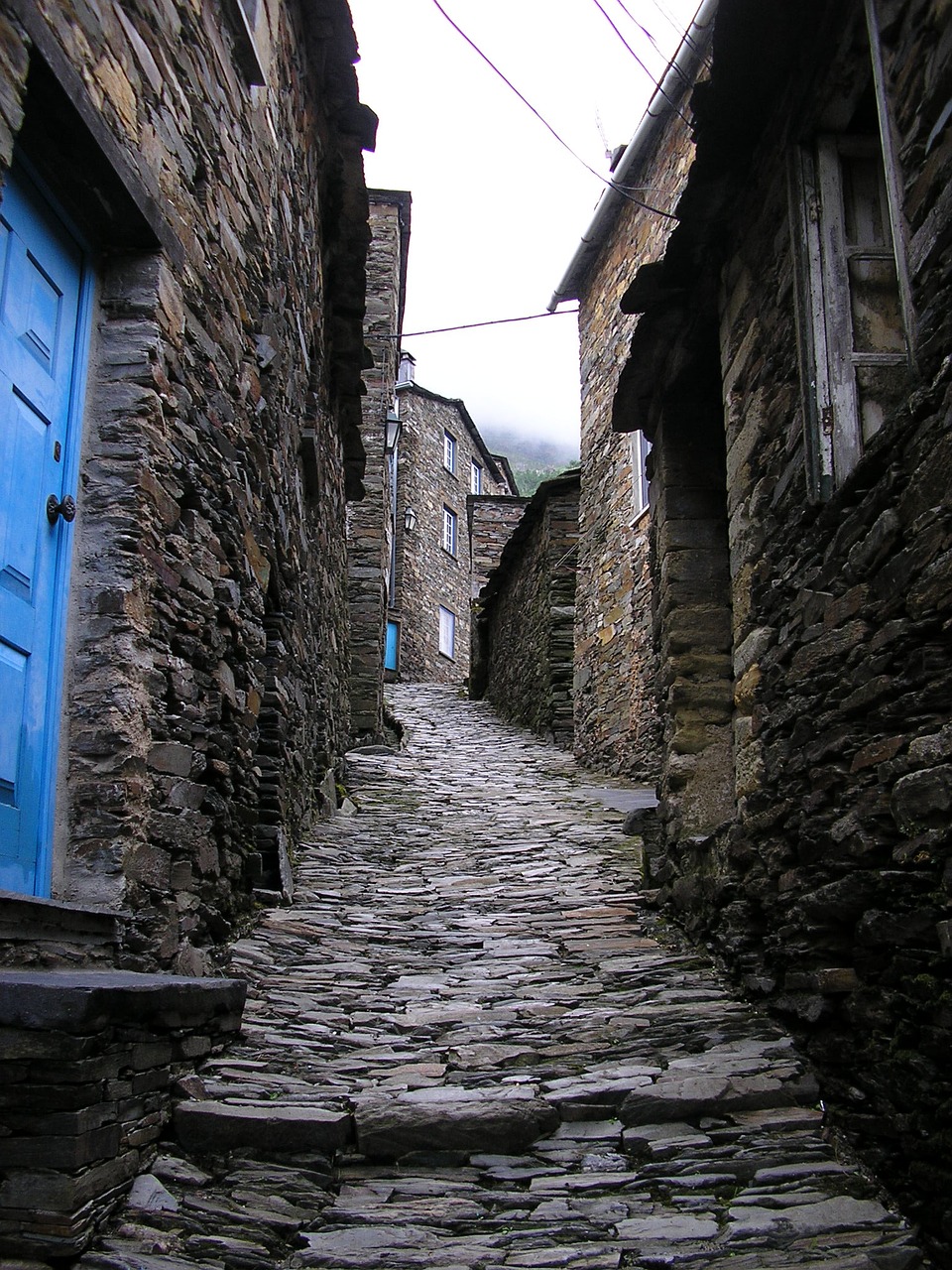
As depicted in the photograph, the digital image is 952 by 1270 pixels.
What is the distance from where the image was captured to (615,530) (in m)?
11.6

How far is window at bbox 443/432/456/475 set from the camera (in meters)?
28.0

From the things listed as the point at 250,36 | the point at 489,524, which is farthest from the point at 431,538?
the point at 250,36

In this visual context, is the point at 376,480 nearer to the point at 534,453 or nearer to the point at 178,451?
the point at 178,451

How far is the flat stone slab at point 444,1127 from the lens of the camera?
3215mm

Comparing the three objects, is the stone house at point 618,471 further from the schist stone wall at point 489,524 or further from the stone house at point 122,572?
the schist stone wall at point 489,524

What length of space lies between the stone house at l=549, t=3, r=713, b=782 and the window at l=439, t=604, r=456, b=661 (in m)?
13.7

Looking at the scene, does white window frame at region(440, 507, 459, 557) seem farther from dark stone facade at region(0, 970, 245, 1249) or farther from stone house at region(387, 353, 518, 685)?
dark stone facade at region(0, 970, 245, 1249)

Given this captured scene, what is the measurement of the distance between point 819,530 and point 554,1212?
2341 millimetres

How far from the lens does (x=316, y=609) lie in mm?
7820

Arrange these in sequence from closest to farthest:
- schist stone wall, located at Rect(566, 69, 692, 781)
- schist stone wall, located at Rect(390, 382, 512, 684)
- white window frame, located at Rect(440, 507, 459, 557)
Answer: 1. schist stone wall, located at Rect(566, 69, 692, 781)
2. schist stone wall, located at Rect(390, 382, 512, 684)
3. white window frame, located at Rect(440, 507, 459, 557)

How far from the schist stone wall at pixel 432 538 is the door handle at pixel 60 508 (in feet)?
61.7

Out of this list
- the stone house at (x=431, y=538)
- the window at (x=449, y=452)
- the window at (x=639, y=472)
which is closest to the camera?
the window at (x=639, y=472)

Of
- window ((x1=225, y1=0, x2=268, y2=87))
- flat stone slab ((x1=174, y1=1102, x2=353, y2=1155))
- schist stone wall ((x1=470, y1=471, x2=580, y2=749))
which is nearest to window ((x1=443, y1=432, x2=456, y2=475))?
schist stone wall ((x1=470, y1=471, x2=580, y2=749))

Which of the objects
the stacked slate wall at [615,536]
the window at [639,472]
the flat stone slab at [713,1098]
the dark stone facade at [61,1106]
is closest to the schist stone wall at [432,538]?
the stacked slate wall at [615,536]
